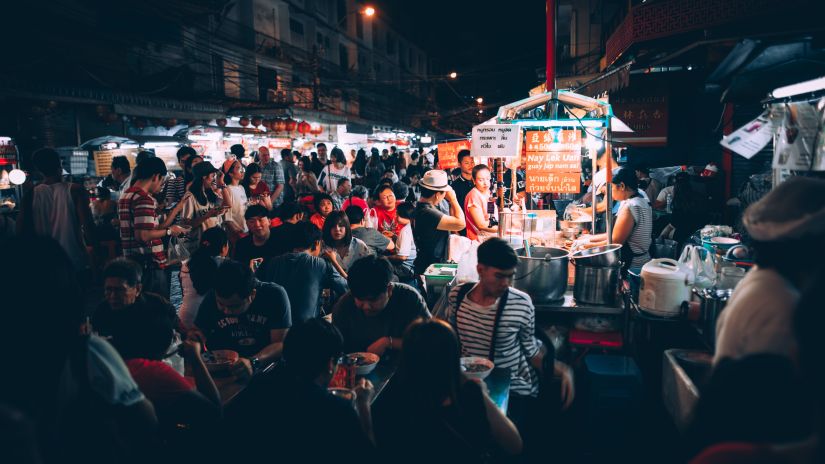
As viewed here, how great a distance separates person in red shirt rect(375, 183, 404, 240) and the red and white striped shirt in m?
3.07

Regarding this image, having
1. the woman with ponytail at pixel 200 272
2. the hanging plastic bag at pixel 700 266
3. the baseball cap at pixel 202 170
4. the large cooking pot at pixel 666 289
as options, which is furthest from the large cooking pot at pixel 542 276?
the baseball cap at pixel 202 170

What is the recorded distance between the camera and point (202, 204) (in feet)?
26.0

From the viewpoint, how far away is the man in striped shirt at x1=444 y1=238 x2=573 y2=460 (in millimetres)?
3688

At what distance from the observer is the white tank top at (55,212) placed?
19.9 ft

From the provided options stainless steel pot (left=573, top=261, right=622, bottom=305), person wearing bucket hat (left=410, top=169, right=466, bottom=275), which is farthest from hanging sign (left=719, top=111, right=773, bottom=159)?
person wearing bucket hat (left=410, top=169, right=466, bottom=275)

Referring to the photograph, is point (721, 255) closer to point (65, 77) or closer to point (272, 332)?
point (272, 332)

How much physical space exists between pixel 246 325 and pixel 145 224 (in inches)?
114

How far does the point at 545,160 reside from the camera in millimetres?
7160

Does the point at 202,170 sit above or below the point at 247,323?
above

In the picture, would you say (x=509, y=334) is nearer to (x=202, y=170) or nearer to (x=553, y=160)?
(x=553, y=160)

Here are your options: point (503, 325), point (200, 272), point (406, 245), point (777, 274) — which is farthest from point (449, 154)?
point (777, 274)

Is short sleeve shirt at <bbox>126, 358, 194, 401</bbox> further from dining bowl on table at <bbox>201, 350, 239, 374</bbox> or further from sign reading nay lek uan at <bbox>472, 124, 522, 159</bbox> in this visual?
sign reading nay lek uan at <bbox>472, 124, 522, 159</bbox>

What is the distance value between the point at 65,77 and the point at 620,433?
1676 cm

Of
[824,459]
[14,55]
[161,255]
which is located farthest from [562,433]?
[14,55]
